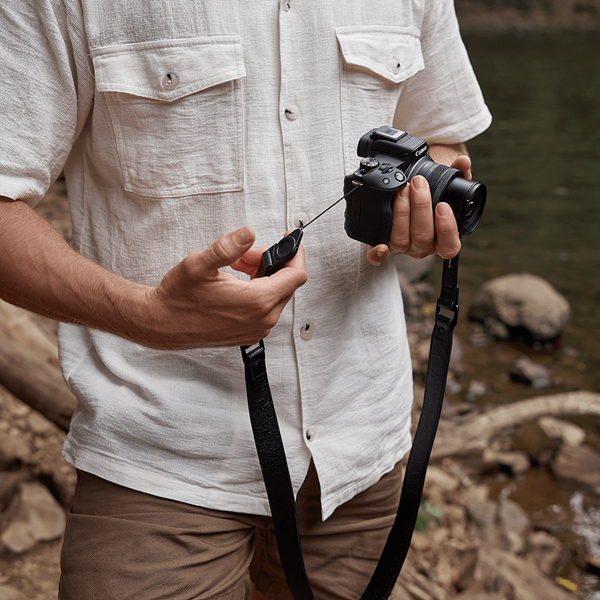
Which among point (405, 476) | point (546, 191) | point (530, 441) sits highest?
point (405, 476)

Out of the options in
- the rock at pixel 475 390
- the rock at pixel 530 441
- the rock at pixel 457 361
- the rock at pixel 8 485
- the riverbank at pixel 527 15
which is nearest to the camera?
the rock at pixel 8 485

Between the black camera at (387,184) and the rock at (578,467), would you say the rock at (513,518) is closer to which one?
the rock at (578,467)

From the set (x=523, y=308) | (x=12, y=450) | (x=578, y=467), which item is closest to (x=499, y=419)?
(x=578, y=467)

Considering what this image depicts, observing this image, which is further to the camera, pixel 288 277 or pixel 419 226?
pixel 419 226

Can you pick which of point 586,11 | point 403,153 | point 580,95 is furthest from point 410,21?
point 586,11

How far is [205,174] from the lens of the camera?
1082 mm

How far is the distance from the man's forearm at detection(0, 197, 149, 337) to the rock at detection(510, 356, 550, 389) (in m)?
3.96

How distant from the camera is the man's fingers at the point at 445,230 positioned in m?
1.06

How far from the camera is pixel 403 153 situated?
3.60 ft

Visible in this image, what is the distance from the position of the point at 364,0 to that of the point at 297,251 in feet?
1.66

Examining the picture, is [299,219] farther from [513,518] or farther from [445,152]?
[513,518]

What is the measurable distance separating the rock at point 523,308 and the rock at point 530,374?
45 centimetres

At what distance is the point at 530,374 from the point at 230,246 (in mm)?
4061

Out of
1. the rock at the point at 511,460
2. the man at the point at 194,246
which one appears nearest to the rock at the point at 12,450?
the man at the point at 194,246
